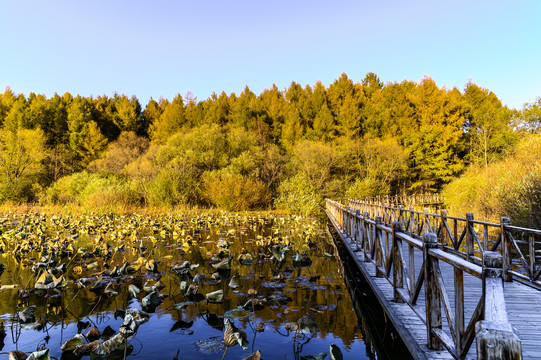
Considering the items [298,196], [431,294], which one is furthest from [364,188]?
[431,294]

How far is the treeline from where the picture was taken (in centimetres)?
2595

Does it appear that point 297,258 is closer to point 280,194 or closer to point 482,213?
point 482,213

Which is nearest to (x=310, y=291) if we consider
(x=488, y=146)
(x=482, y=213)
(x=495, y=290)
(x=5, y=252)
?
(x=495, y=290)

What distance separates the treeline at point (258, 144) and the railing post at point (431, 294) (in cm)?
2106

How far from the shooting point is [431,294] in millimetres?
2953

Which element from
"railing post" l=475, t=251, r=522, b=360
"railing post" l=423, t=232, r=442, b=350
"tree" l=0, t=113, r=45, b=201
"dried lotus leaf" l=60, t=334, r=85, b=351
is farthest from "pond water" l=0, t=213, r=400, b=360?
"tree" l=0, t=113, r=45, b=201

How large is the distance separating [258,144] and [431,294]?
30.0 meters

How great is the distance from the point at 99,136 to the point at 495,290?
47.4 metres

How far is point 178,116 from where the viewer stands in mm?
45625

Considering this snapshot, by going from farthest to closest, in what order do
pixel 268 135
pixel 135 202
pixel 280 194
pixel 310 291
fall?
pixel 268 135
pixel 280 194
pixel 135 202
pixel 310 291

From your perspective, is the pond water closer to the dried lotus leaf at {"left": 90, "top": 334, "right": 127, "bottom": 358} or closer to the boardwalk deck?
the dried lotus leaf at {"left": 90, "top": 334, "right": 127, "bottom": 358}

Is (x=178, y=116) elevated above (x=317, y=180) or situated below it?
above

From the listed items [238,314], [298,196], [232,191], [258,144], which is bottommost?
[238,314]

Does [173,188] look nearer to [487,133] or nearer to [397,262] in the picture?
[397,262]
